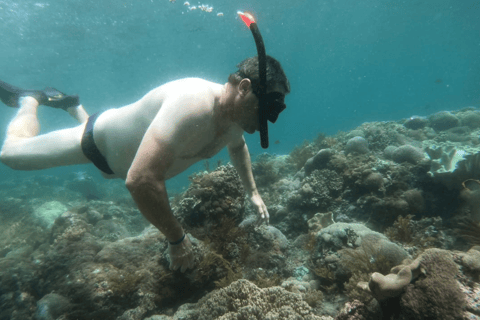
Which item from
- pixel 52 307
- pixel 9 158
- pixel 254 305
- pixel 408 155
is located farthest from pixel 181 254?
pixel 408 155

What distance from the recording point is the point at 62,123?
42781 mm

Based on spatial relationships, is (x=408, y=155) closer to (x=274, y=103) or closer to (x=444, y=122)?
(x=274, y=103)

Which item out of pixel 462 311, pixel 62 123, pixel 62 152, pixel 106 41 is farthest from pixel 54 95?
pixel 62 123

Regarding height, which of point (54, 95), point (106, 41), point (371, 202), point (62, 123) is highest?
point (106, 41)

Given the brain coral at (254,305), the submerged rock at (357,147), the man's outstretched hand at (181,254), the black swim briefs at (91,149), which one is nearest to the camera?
the man's outstretched hand at (181,254)

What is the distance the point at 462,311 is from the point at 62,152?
464cm

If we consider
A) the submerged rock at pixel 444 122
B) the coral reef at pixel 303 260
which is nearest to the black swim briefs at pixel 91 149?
the coral reef at pixel 303 260

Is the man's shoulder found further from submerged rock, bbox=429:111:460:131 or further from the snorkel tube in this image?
submerged rock, bbox=429:111:460:131

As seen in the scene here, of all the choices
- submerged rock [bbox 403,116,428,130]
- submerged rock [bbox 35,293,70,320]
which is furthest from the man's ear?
submerged rock [bbox 403,116,428,130]

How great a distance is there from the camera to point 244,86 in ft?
7.45

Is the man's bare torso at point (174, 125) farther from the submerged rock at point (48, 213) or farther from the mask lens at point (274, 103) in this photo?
the submerged rock at point (48, 213)

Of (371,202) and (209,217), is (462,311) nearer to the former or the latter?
(209,217)

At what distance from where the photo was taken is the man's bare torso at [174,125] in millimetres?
1904

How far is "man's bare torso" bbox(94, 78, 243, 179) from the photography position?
1.90m
